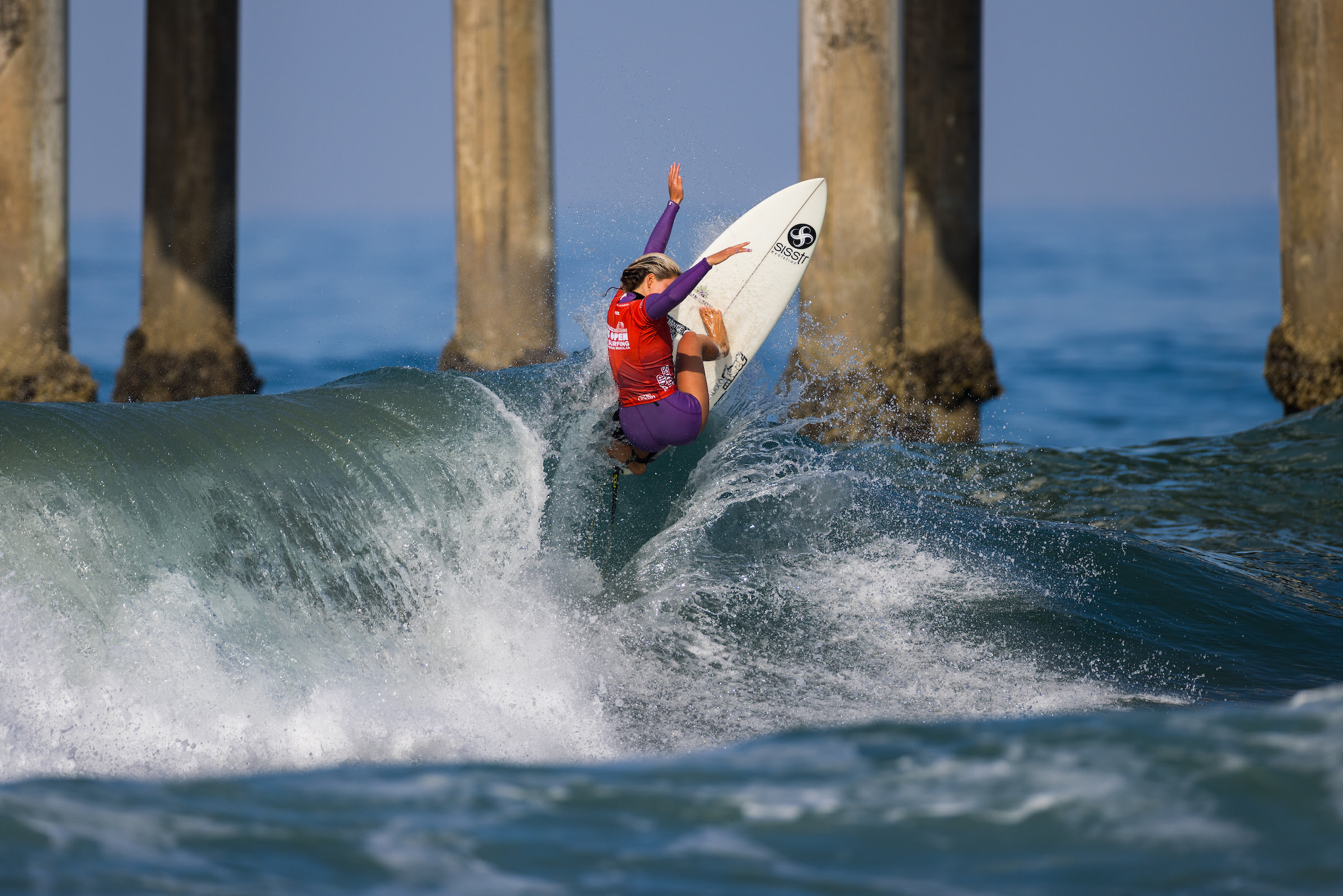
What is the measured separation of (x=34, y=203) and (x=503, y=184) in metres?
3.60

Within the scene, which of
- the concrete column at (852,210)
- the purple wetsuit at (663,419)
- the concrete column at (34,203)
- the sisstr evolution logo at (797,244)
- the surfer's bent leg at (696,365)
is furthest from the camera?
the concrete column at (852,210)

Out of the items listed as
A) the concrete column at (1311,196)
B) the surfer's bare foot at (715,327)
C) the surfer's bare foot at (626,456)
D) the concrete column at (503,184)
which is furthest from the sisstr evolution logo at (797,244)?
the concrete column at (1311,196)

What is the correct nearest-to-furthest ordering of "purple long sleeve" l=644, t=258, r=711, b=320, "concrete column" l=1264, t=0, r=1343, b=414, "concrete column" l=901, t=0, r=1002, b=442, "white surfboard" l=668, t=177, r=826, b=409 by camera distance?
"purple long sleeve" l=644, t=258, r=711, b=320 < "white surfboard" l=668, t=177, r=826, b=409 < "concrete column" l=1264, t=0, r=1343, b=414 < "concrete column" l=901, t=0, r=1002, b=442

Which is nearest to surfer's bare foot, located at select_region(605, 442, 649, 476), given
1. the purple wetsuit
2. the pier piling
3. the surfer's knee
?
the purple wetsuit

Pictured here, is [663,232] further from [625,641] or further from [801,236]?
[625,641]

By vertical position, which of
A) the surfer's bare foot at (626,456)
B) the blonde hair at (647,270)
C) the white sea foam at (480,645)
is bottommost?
the white sea foam at (480,645)

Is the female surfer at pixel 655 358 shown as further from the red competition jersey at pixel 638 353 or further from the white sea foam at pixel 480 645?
the white sea foam at pixel 480 645

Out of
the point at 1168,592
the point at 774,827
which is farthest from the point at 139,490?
the point at 1168,592

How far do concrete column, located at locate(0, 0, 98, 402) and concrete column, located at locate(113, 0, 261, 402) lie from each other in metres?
1.50

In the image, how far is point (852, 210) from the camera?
32.3ft

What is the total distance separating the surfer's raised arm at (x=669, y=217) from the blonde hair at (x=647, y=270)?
267 mm

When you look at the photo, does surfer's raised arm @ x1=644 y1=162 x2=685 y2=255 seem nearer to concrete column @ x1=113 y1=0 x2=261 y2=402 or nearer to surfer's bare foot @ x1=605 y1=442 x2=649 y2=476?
surfer's bare foot @ x1=605 y1=442 x2=649 y2=476

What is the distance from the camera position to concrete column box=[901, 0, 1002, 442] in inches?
459

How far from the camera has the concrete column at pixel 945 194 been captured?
11.7 meters
